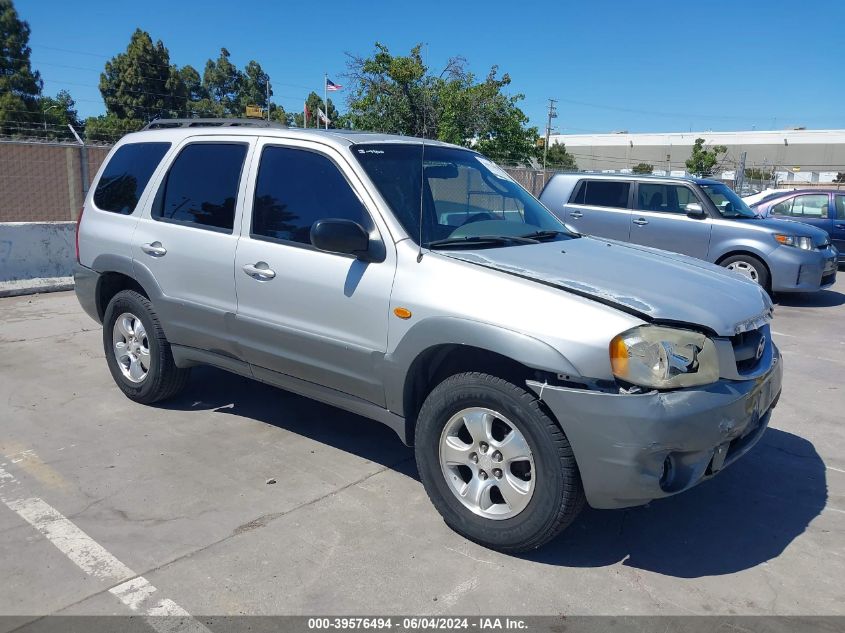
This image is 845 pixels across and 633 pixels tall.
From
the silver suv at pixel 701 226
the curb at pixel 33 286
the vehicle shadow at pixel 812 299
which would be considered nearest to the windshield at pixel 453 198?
the silver suv at pixel 701 226

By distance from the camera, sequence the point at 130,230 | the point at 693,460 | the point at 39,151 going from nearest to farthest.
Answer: the point at 693,460
the point at 130,230
the point at 39,151

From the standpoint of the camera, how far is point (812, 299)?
36.7 ft

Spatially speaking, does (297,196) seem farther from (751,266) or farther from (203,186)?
(751,266)

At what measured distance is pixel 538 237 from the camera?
4297mm

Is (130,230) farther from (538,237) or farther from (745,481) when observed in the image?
(745,481)

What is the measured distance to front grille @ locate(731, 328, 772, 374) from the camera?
3.36 meters

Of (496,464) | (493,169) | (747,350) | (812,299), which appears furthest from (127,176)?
(812,299)

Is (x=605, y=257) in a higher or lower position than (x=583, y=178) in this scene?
lower

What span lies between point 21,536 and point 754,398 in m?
3.58

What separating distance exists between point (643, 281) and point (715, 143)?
82.1m

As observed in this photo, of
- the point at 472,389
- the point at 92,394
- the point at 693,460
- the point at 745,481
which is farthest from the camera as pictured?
the point at 92,394

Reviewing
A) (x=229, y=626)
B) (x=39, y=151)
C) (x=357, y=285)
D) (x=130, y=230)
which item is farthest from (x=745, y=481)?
(x=39, y=151)

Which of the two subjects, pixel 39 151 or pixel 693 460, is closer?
pixel 693 460

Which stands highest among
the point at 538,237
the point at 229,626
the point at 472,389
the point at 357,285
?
the point at 538,237
